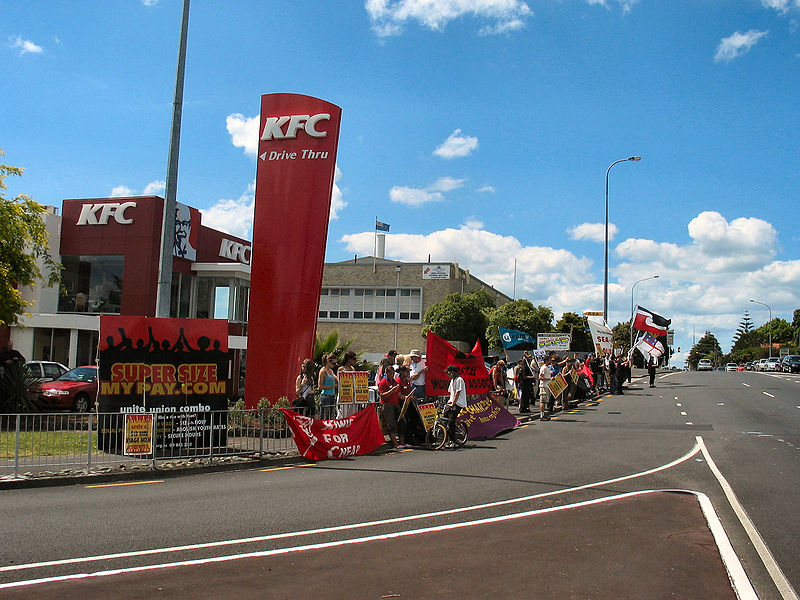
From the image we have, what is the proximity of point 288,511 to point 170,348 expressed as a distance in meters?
5.77

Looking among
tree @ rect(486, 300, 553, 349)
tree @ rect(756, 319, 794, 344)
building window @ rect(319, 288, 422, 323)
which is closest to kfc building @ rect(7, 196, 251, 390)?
tree @ rect(486, 300, 553, 349)

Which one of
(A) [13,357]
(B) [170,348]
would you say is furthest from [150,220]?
(B) [170,348]

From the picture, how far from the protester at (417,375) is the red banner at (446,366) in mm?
291

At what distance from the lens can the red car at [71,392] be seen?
19.7m

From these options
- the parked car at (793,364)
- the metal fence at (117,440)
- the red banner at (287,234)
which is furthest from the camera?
the parked car at (793,364)

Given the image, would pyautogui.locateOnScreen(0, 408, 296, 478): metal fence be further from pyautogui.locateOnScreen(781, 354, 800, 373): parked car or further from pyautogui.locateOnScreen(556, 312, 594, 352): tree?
pyautogui.locateOnScreen(556, 312, 594, 352): tree

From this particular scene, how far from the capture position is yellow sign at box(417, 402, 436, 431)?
46.8ft

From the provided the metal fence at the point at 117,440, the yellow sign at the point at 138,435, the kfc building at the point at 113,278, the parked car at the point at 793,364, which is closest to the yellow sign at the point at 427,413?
the metal fence at the point at 117,440

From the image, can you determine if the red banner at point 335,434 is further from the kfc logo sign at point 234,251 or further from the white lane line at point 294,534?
the kfc logo sign at point 234,251

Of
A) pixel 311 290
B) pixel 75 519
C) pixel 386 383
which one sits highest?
pixel 311 290

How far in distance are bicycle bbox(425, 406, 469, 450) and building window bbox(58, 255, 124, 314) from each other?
21.9 m

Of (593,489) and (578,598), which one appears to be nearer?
(578,598)

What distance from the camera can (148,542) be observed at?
Result: 6750 mm

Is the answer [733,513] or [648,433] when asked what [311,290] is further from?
[733,513]
